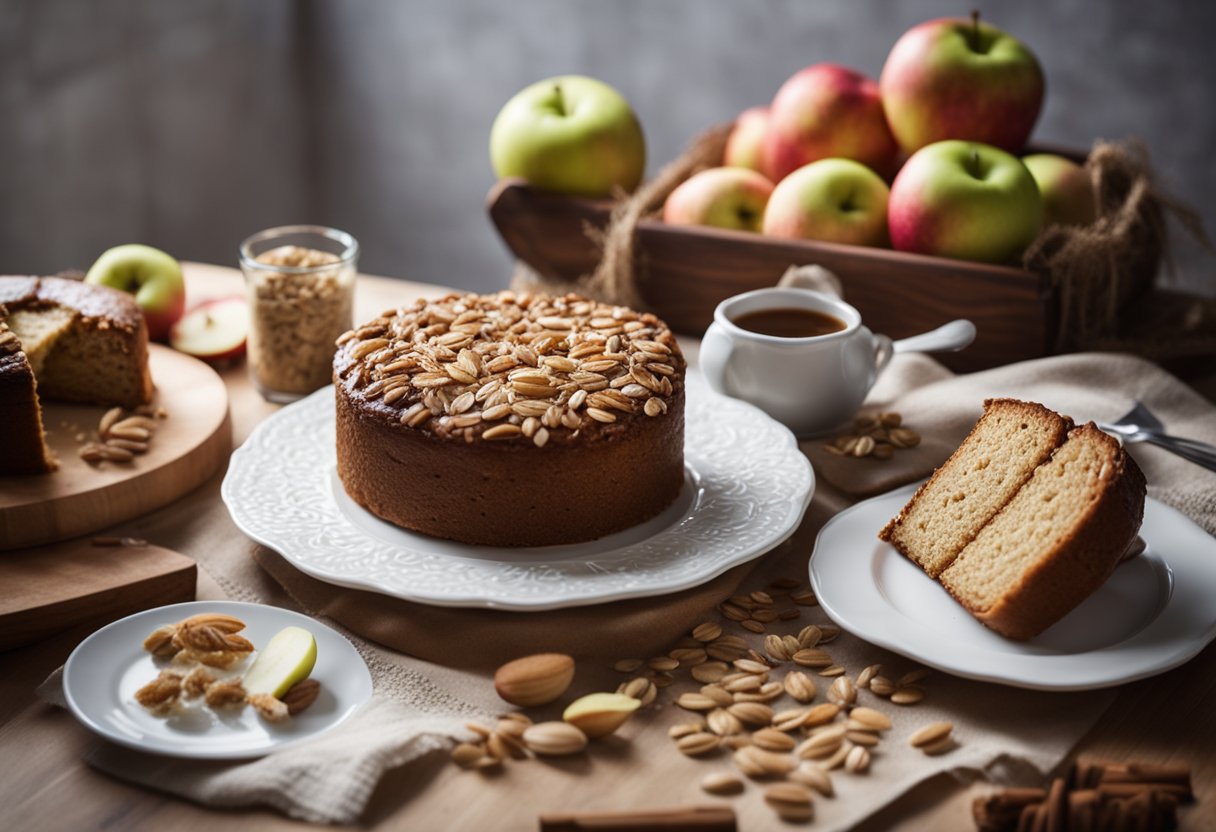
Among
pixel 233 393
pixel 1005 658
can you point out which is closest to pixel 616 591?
pixel 1005 658

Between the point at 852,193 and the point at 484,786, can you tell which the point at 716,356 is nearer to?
the point at 852,193

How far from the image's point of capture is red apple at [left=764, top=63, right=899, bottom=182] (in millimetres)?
2756

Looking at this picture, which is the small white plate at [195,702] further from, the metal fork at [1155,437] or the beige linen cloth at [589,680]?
the metal fork at [1155,437]

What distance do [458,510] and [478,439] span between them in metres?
0.12

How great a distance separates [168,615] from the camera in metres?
1.64

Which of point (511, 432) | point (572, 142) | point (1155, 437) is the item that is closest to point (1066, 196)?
point (1155, 437)

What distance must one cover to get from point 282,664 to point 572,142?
1.65 metres

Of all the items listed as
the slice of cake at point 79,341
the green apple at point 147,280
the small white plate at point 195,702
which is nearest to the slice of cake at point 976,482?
the small white plate at point 195,702

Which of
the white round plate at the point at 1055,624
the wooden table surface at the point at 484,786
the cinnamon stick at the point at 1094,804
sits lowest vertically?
the wooden table surface at the point at 484,786

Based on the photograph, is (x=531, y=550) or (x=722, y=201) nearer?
(x=531, y=550)

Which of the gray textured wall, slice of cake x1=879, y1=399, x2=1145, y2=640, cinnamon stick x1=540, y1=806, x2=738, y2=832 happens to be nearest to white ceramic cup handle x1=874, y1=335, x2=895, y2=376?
slice of cake x1=879, y1=399, x2=1145, y2=640

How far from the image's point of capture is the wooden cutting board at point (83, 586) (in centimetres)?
166

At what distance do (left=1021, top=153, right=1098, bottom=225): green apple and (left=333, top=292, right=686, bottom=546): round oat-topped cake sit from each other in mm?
1178

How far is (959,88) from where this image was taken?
267 centimetres
